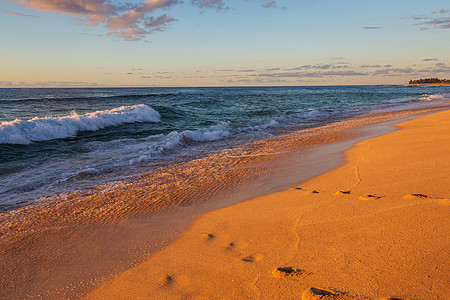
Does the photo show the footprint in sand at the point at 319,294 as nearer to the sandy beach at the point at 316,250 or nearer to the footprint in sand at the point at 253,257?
the sandy beach at the point at 316,250

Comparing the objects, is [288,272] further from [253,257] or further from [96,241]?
[96,241]

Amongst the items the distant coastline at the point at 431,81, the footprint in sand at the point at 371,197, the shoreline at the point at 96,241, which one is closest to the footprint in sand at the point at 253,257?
the shoreline at the point at 96,241

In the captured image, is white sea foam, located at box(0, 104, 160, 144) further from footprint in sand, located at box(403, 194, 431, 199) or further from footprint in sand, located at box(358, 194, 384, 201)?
footprint in sand, located at box(403, 194, 431, 199)

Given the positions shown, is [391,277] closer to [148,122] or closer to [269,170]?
[269,170]

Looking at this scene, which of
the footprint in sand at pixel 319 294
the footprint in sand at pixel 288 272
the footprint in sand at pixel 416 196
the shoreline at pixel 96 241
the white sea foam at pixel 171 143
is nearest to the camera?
the footprint in sand at pixel 319 294

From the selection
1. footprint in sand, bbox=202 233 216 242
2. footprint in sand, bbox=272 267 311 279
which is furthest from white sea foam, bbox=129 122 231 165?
footprint in sand, bbox=272 267 311 279

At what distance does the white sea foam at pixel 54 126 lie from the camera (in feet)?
37.4

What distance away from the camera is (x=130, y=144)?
11.0 m

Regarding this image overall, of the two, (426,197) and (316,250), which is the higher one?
(426,197)

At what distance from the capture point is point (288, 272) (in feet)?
8.23

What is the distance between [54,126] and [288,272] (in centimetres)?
1404

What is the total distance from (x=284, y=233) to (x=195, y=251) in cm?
104

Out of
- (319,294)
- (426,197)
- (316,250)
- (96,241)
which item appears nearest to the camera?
(319,294)

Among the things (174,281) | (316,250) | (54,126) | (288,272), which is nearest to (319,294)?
(288,272)
